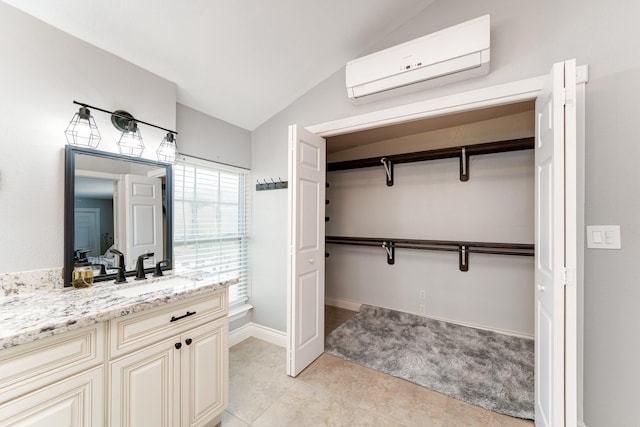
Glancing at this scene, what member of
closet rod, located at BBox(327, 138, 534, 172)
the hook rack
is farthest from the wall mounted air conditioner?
closet rod, located at BBox(327, 138, 534, 172)

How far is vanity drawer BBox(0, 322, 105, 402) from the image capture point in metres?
0.88

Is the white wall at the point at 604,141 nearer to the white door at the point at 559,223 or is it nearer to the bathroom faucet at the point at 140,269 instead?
the white door at the point at 559,223

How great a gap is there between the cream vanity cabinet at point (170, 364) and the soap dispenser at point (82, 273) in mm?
583

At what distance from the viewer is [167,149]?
197cm

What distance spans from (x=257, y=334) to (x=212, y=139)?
6.98 ft

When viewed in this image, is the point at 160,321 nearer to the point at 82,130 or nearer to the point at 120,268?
the point at 120,268

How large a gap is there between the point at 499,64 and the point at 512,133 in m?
1.35

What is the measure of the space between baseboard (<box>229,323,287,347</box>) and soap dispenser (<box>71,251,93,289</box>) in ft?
4.87

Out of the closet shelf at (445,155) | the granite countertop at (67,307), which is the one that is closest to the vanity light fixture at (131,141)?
the granite countertop at (67,307)

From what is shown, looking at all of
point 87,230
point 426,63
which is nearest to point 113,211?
point 87,230

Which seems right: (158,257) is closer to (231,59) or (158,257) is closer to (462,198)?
(231,59)

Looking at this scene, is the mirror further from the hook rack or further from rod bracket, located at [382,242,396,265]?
rod bracket, located at [382,242,396,265]

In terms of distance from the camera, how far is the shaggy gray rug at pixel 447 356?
193 centimetres

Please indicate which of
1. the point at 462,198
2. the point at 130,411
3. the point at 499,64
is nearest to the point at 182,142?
the point at 130,411
